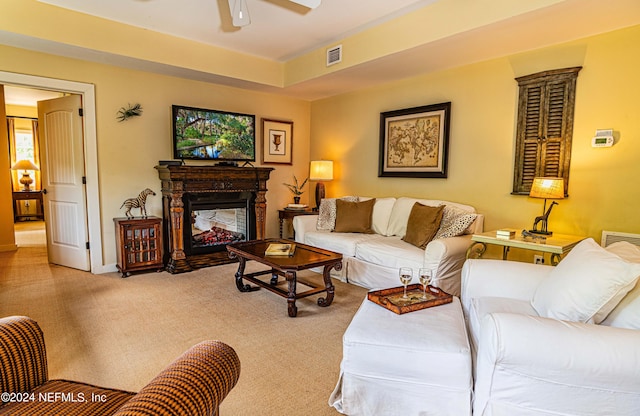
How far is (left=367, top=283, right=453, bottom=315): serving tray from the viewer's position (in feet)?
6.17

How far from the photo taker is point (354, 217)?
4.18 m

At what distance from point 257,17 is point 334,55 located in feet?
3.32

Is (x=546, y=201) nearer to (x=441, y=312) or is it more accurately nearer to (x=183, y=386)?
(x=441, y=312)

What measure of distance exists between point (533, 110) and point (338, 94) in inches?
108

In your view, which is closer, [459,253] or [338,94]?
[459,253]

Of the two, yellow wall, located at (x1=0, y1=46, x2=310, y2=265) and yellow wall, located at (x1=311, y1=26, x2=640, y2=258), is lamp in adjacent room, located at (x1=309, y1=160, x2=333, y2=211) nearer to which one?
yellow wall, located at (x1=311, y1=26, x2=640, y2=258)

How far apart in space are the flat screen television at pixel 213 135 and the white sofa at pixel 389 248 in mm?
1468

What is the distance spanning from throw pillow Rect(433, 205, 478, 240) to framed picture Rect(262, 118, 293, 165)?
9.49 ft

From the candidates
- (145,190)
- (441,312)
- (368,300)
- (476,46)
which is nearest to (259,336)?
(368,300)

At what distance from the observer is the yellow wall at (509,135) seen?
112 inches

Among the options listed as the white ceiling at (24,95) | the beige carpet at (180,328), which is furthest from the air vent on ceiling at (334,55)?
the white ceiling at (24,95)

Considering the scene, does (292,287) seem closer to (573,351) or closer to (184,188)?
(573,351)

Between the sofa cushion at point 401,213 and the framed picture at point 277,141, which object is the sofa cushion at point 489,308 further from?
the framed picture at point 277,141

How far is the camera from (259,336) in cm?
252
